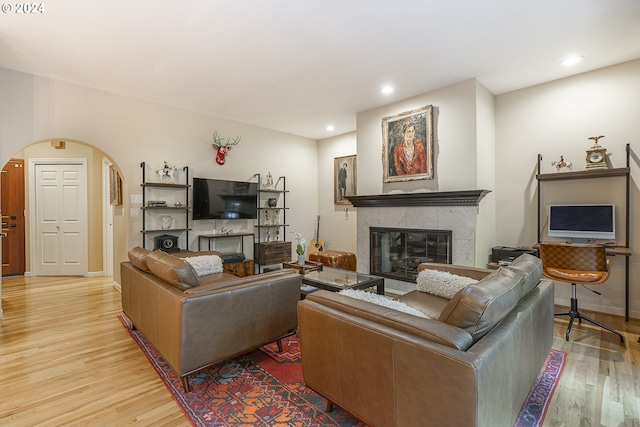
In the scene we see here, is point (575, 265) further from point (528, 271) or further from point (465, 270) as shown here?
point (528, 271)

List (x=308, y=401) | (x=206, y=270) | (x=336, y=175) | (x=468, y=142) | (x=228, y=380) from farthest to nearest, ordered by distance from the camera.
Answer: (x=336, y=175) → (x=468, y=142) → (x=206, y=270) → (x=228, y=380) → (x=308, y=401)

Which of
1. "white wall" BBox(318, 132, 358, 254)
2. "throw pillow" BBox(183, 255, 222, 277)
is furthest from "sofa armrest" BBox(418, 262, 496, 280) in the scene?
"white wall" BBox(318, 132, 358, 254)

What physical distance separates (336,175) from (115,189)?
391cm

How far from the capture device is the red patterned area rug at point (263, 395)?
176cm

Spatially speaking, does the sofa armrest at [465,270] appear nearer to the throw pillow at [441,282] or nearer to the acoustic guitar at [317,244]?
the throw pillow at [441,282]

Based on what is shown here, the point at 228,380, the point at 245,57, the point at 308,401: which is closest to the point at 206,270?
the point at 228,380

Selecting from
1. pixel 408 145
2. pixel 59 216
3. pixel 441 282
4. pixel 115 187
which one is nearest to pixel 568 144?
pixel 408 145

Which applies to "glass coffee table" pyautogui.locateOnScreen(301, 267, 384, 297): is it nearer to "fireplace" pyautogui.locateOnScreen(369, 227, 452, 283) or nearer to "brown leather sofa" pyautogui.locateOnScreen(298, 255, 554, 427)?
"fireplace" pyautogui.locateOnScreen(369, 227, 452, 283)

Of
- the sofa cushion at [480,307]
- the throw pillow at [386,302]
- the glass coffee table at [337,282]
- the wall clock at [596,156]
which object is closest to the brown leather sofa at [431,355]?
the sofa cushion at [480,307]

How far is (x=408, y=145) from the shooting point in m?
4.28

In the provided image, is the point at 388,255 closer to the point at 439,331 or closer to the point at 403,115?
the point at 403,115

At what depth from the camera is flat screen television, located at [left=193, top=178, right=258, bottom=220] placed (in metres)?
4.77

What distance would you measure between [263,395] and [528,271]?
73.5 inches

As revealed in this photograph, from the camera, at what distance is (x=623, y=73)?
11.0ft
